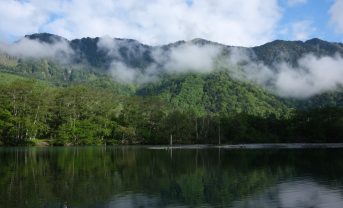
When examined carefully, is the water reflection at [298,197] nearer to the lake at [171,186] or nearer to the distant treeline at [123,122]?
the lake at [171,186]

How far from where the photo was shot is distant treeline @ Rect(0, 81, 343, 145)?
13400cm

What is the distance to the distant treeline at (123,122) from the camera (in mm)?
134000

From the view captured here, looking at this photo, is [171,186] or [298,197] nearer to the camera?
[298,197]

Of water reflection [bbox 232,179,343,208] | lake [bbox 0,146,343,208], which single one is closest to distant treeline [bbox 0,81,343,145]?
lake [bbox 0,146,343,208]

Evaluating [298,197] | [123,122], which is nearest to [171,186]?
[298,197]

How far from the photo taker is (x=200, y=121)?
159 m

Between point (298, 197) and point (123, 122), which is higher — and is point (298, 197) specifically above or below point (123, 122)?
below

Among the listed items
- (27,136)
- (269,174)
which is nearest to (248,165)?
(269,174)

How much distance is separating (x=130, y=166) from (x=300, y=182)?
2814cm

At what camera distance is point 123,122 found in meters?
153

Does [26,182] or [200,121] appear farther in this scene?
[200,121]

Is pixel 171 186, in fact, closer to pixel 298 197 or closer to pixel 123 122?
pixel 298 197

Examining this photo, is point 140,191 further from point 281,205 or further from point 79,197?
point 281,205

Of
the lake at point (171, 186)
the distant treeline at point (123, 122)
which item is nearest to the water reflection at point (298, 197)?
the lake at point (171, 186)
